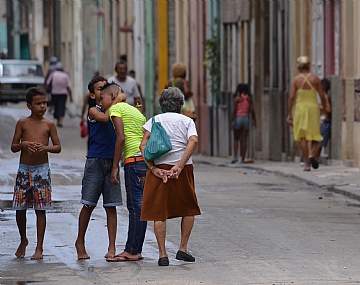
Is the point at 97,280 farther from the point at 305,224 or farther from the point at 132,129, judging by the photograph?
the point at 305,224

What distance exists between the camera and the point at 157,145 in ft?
31.6

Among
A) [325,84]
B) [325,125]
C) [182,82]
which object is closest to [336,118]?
[325,125]

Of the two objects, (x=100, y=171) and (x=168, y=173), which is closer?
(x=168, y=173)

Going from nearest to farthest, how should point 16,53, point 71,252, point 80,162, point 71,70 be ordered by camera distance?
point 71,252 → point 80,162 → point 71,70 → point 16,53

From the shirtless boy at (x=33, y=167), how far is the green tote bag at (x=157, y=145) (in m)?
1.08

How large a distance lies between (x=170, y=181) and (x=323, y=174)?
882 cm

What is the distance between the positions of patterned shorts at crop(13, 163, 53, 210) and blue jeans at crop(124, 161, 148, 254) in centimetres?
75

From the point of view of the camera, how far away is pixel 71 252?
1052 centimetres

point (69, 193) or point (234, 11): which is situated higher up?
point (234, 11)

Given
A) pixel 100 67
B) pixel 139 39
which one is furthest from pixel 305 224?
pixel 100 67

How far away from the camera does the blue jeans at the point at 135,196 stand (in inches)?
396

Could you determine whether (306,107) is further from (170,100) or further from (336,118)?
(170,100)

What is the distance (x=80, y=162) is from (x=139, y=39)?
683 inches

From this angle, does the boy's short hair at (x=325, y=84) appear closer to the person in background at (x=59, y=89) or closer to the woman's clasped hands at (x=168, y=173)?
the woman's clasped hands at (x=168, y=173)
